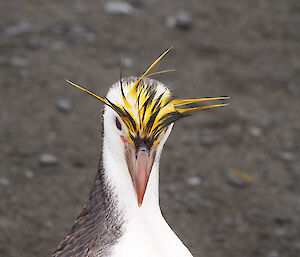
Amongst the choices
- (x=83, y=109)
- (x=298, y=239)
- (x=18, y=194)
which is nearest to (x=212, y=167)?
(x=298, y=239)

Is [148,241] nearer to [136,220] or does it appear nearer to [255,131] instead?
[136,220]

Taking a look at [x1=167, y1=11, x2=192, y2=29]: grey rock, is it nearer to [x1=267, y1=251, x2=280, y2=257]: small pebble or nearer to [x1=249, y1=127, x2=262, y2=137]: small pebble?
[x1=249, y1=127, x2=262, y2=137]: small pebble

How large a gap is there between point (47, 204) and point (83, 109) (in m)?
1.45

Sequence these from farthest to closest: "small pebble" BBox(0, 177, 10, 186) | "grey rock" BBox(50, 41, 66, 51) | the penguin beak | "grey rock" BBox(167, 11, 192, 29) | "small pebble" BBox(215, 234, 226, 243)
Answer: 1. "grey rock" BBox(167, 11, 192, 29)
2. "grey rock" BBox(50, 41, 66, 51)
3. "small pebble" BBox(0, 177, 10, 186)
4. "small pebble" BBox(215, 234, 226, 243)
5. the penguin beak

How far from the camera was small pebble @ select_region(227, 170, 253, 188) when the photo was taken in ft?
18.9

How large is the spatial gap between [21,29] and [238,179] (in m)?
3.46

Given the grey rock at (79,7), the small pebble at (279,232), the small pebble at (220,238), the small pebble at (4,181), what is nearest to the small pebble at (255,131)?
the small pebble at (279,232)

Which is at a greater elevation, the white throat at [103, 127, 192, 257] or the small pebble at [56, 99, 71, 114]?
the white throat at [103, 127, 192, 257]

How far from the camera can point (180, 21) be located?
7785mm

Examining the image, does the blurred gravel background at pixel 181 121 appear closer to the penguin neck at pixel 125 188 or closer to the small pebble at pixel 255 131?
the small pebble at pixel 255 131

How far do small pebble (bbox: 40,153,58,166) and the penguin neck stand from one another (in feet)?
8.50

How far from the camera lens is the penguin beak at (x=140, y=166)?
2895 mm

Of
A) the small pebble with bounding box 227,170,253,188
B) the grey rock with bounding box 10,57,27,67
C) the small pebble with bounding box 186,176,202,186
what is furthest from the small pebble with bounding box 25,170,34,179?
the small pebble with bounding box 227,170,253,188

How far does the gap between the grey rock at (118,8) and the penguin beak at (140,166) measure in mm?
5235
